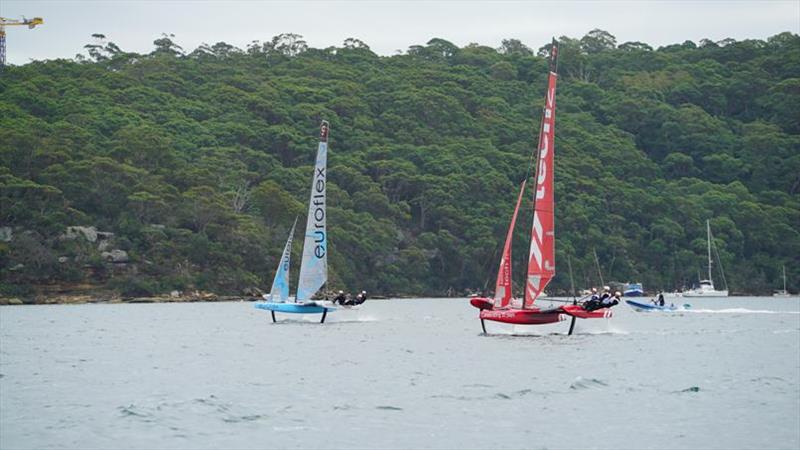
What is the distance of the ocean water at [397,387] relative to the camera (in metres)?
27.3

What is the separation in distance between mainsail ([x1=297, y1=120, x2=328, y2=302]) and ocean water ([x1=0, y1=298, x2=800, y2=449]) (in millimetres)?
2313

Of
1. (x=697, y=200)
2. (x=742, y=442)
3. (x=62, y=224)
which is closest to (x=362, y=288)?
(x=62, y=224)

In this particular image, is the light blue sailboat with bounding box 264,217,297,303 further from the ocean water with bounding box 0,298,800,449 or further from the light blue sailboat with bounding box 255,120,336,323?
the ocean water with bounding box 0,298,800,449

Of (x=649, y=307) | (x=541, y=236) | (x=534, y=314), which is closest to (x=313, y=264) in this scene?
(x=541, y=236)

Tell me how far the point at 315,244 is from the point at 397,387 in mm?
27056

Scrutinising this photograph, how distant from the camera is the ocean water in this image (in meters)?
27.3

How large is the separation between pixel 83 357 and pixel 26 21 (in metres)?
149

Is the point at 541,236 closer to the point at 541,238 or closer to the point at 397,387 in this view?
the point at 541,238

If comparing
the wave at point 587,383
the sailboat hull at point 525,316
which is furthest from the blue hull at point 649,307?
the wave at point 587,383

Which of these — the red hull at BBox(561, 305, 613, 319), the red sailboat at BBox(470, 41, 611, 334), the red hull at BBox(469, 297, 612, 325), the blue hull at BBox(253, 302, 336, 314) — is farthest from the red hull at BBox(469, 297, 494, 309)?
the blue hull at BBox(253, 302, 336, 314)

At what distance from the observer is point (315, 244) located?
206ft

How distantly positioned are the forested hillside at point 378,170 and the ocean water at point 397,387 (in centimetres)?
4353

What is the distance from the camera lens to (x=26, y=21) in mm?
185000

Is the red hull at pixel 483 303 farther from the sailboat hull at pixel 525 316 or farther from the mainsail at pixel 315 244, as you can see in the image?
the mainsail at pixel 315 244
